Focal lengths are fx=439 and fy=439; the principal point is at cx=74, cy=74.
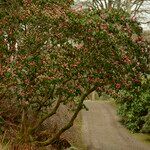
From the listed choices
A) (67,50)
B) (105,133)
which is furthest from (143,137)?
(67,50)

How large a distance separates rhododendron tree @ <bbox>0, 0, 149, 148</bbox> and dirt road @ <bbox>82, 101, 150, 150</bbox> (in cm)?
658

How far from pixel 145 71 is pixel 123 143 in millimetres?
8363

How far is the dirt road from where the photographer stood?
60.3 feet

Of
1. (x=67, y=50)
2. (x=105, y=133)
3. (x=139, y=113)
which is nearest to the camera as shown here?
(x=67, y=50)

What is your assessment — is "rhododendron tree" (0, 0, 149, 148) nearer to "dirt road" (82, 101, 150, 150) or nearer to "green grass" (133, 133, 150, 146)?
"dirt road" (82, 101, 150, 150)

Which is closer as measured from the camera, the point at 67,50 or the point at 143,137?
the point at 67,50

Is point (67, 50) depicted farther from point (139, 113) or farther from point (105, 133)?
point (139, 113)

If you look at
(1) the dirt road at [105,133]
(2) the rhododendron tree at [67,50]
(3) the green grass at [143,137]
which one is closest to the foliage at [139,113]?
(3) the green grass at [143,137]

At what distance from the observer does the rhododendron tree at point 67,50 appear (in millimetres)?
10770

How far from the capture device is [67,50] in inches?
448

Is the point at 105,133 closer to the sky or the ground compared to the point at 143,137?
closer to the sky

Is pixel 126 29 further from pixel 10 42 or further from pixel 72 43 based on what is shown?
pixel 10 42

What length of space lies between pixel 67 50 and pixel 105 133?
1042 centimetres

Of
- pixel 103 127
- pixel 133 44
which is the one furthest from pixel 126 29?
pixel 103 127
